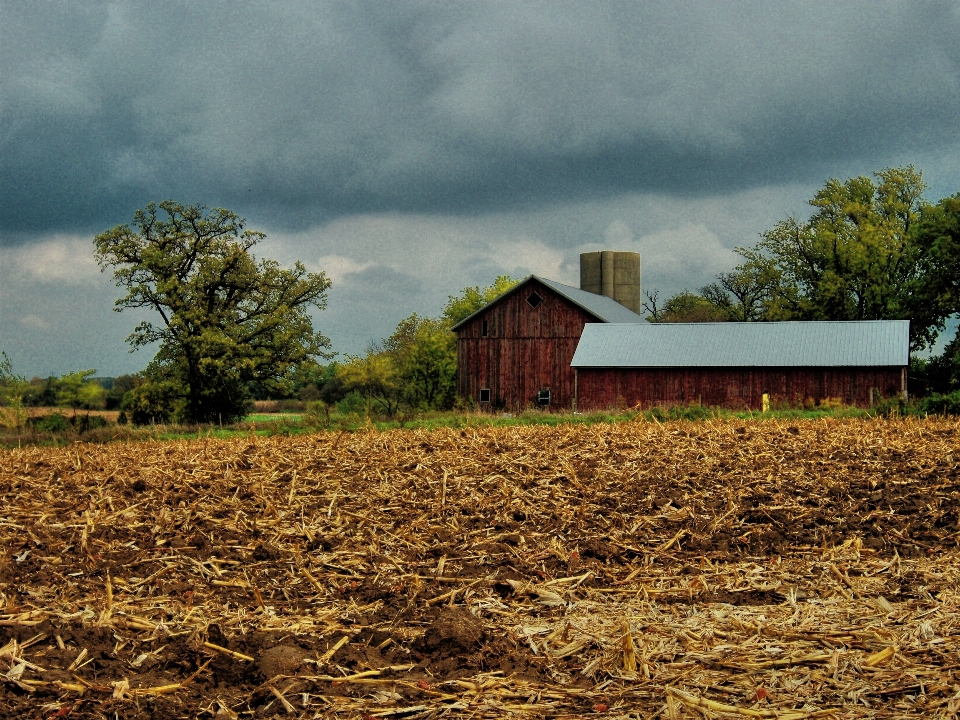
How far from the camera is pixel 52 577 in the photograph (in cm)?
842

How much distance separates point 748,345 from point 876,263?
18674 mm

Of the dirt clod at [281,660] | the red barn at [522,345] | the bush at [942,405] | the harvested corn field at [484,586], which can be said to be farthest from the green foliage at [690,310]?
the dirt clod at [281,660]

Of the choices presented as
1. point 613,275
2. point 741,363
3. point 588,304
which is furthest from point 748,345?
point 613,275

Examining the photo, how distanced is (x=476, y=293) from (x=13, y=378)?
130 feet

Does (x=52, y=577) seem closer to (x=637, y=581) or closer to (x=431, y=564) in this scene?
(x=431, y=564)

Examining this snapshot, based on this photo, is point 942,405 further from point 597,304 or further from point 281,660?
point 281,660

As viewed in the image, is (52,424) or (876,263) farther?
(876,263)

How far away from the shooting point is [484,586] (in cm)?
773

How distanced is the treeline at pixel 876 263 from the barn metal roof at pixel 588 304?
9438 mm

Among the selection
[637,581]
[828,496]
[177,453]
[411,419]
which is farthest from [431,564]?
[411,419]

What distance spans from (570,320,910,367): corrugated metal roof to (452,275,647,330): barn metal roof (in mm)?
1794

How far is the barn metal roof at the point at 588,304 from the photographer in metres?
42.4

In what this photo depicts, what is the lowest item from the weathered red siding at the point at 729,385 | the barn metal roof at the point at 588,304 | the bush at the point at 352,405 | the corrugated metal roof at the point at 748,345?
the bush at the point at 352,405

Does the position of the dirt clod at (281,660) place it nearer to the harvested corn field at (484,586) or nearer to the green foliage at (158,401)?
the harvested corn field at (484,586)
